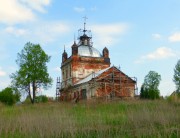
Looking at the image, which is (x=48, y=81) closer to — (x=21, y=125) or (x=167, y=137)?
(x=21, y=125)

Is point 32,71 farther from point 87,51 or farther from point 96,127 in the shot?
point 96,127

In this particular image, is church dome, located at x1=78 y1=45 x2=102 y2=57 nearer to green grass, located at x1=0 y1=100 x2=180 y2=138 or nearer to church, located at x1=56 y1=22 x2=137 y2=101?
church, located at x1=56 y1=22 x2=137 y2=101

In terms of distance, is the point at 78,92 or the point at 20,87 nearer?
the point at 20,87

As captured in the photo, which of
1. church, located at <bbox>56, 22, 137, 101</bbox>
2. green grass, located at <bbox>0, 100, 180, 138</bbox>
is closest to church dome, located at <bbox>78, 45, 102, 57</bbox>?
church, located at <bbox>56, 22, 137, 101</bbox>

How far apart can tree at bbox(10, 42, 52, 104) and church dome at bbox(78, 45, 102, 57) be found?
302 inches

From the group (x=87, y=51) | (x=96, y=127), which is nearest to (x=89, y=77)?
(x=87, y=51)

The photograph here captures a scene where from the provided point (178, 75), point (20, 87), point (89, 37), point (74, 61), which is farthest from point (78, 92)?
point (178, 75)

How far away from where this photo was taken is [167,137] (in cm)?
660

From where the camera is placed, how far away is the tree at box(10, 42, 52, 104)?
3416 centimetres

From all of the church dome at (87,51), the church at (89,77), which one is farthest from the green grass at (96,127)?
the church dome at (87,51)

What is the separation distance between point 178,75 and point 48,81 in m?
22.9

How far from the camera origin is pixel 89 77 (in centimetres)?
3716

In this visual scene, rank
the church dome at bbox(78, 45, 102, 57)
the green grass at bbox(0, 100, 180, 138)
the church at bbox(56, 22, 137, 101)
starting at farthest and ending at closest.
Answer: the church dome at bbox(78, 45, 102, 57)
the church at bbox(56, 22, 137, 101)
the green grass at bbox(0, 100, 180, 138)

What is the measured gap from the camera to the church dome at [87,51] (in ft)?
137
